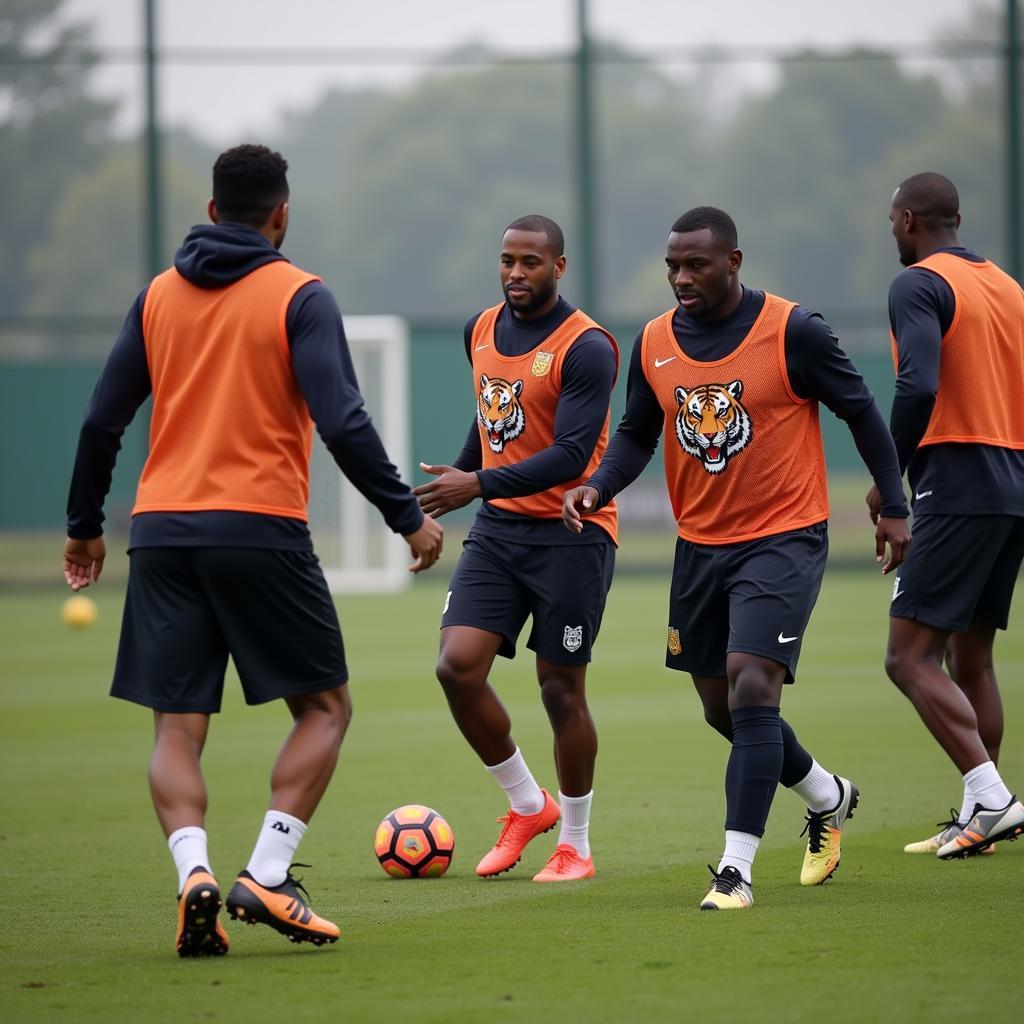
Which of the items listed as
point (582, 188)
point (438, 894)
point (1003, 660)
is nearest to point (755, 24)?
point (582, 188)

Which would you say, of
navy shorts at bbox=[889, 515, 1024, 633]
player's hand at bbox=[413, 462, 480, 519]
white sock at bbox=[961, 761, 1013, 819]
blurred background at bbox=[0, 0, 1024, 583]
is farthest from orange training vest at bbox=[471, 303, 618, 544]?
blurred background at bbox=[0, 0, 1024, 583]

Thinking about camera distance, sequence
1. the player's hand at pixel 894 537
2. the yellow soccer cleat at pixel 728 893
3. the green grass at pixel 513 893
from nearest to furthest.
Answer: the green grass at pixel 513 893 → the yellow soccer cleat at pixel 728 893 → the player's hand at pixel 894 537

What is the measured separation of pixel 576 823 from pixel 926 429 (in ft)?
6.60

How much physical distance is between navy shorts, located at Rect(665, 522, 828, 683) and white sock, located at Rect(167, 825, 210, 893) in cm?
188

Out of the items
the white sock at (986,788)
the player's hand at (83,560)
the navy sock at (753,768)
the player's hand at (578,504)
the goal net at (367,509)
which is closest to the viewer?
the player's hand at (83,560)

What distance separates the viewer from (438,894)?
6.38m

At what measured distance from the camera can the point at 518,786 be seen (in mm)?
7047

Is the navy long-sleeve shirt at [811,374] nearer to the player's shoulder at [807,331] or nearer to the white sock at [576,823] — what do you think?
the player's shoulder at [807,331]

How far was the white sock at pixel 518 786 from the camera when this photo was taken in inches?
277

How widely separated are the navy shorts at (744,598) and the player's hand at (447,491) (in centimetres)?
79

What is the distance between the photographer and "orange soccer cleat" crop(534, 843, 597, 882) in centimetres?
666

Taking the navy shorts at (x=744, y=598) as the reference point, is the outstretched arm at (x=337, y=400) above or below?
above

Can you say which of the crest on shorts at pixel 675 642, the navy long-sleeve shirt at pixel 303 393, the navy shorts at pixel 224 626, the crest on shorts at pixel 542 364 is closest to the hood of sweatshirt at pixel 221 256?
the navy long-sleeve shirt at pixel 303 393

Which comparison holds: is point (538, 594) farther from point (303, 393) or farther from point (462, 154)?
point (462, 154)
